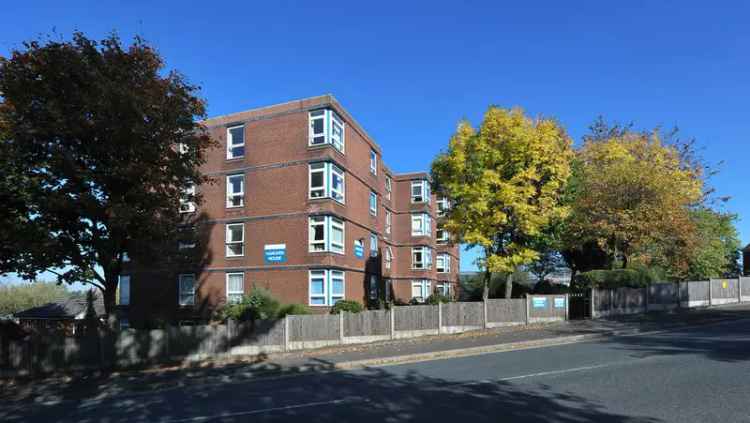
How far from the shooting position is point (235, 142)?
99.6 feet

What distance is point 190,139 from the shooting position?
17.1 m

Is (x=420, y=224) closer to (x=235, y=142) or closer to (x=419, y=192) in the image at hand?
(x=419, y=192)

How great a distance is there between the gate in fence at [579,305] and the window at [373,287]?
12219mm

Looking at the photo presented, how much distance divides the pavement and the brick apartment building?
30.7ft

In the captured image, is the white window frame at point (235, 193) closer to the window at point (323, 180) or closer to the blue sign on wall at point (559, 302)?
the window at point (323, 180)

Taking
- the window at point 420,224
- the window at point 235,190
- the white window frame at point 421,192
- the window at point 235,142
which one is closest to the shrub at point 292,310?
the window at point 235,190

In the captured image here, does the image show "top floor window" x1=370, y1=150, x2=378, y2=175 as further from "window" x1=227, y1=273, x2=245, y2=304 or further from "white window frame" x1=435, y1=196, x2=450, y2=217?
"window" x1=227, y1=273, x2=245, y2=304

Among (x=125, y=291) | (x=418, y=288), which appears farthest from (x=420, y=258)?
(x=125, y=291)

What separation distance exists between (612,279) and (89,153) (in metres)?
25.5

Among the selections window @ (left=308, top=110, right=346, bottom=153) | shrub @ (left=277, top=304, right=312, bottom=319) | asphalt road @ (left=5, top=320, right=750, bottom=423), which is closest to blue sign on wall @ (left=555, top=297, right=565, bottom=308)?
asphalt road @ (left=5, top=320, right=750, bottom=423)

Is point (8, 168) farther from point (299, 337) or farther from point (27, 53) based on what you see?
point (299, 337)

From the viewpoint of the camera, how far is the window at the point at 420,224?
4476 centimetres

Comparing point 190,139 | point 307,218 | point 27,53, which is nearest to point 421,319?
point 307,218

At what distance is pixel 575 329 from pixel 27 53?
21.4 m
